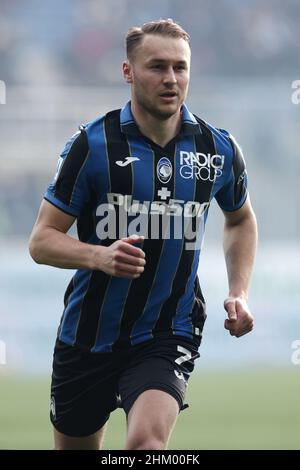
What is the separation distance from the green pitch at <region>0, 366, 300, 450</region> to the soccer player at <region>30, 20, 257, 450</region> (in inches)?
76.7

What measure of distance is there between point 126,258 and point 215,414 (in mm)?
4080

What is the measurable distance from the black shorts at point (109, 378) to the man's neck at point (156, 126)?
79 centimetres

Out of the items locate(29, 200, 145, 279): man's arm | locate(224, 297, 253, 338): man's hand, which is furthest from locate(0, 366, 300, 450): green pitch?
locate(29, 200, 145, 279): man's arm

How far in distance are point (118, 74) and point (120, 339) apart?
8585 millimetres

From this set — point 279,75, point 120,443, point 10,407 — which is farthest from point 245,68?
point 120,443

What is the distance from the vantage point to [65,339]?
4.37 m

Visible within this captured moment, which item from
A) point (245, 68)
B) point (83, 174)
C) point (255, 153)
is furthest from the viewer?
point (245, 68)

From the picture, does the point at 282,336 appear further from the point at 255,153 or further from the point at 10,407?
the point at 10,407

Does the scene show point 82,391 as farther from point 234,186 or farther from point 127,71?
point 127,71

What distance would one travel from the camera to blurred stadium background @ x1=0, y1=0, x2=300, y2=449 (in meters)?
9.38

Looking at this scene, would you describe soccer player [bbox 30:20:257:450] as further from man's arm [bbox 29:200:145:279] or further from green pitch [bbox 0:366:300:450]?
green pitch [bbox 0:366:300:450]
